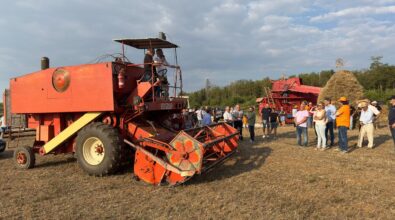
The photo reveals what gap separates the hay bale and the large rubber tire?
1561 centimetres

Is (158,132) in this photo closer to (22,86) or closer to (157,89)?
(157,89)

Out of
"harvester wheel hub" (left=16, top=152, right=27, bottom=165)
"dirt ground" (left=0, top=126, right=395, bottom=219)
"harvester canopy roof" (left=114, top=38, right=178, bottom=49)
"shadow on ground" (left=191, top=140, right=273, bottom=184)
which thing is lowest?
"dirt ground" (left=0, top=126, right=395, bottom=219)

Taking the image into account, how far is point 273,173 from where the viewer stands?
7.50 metres

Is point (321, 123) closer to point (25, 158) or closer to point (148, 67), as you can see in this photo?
point (148, 67)

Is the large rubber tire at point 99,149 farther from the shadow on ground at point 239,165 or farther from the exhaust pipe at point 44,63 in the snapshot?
the exhaust pipe at point 44,63

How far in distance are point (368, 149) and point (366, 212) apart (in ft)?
21.5

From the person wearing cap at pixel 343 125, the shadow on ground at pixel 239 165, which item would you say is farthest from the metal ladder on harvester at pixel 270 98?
the person wearing cap at pixel 343 125

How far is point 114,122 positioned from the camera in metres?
8.20

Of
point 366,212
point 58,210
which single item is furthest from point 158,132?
point 366,212

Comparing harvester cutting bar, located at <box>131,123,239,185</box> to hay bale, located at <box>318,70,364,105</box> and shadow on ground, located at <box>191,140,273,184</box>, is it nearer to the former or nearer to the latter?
shadow on ground, located at <box>191,140,273,184</box>

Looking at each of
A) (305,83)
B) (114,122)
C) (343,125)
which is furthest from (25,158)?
(305,83)

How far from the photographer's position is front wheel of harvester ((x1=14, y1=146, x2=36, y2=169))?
8.86 metres

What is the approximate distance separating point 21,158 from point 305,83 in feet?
126

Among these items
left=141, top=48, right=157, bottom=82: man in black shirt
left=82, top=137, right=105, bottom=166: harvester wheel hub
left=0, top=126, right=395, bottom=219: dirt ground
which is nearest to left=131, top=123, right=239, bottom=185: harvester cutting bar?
left=0, top=126, right=395, bottom=219: dirt ground
